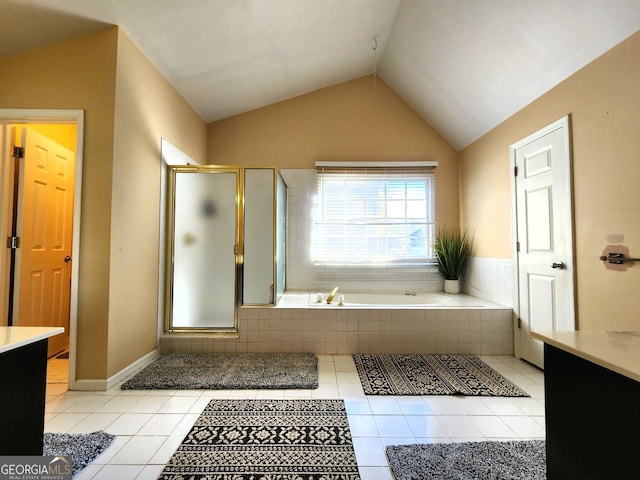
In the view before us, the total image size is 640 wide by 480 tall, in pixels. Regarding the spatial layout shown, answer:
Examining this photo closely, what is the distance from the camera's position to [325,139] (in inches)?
145

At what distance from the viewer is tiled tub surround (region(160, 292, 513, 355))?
8.61 ft

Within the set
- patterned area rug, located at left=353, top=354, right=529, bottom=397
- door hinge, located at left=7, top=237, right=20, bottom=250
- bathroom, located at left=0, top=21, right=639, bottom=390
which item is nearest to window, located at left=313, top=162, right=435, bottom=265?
bathroom, located at left=0, top=21, right=639, bottom=390

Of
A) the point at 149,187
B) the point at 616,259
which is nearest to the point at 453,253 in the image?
the point at 616,259

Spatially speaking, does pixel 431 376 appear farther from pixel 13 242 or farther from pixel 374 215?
pixel 13 242

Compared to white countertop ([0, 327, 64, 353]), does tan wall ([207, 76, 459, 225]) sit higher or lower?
higher

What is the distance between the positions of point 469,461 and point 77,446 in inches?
75.1

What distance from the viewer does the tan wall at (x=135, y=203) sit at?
6.72ft

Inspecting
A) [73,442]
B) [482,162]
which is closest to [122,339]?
[73,442]

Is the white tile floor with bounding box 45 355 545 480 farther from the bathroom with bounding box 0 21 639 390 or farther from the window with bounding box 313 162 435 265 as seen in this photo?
the window with bounding box 313 162 435 265

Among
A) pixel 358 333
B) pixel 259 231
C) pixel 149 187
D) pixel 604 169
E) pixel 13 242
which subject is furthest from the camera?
pixel 259 231

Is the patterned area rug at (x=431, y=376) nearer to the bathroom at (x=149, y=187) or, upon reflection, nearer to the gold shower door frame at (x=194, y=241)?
the bathroom at (x=149, y=187)

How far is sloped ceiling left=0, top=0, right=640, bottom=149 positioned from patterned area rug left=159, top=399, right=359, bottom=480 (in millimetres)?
2669

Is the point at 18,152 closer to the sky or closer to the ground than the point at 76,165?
closer to the sky

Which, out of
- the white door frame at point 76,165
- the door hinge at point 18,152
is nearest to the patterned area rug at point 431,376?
the white door frame at point 76,165
